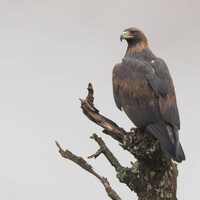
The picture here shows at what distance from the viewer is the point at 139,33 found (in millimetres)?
13906

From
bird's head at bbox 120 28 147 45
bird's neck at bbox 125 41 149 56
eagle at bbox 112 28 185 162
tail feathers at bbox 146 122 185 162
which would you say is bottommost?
tail feathers at bbox 146 122 185 162

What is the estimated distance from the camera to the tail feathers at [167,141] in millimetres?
10820

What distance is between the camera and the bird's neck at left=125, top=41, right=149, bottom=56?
1356cm

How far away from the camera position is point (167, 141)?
10961mm

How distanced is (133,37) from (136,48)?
351 millimetres

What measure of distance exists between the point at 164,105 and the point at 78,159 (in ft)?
6.61

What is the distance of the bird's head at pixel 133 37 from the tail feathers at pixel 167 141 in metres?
3.01

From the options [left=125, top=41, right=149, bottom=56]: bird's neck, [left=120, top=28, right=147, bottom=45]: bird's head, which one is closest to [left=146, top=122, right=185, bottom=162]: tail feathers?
[left=125, top=41, right=149, bottom=56]: bird's neck

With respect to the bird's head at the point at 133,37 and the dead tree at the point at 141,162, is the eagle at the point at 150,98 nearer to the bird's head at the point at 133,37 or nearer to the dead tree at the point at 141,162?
the dead tree at the point at 141,162

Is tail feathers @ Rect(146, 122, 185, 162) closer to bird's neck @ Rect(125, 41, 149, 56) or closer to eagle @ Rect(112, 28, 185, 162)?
eagle @ Rect(112, 28, 185, 162)

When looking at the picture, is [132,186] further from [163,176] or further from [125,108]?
[125,108]

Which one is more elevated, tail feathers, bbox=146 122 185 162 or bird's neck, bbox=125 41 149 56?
bird's neck, bbox=125 41 149 56

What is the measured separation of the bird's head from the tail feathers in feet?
9.86

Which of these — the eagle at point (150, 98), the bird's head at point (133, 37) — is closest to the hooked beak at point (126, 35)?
the bird's head at point (133, 37)
